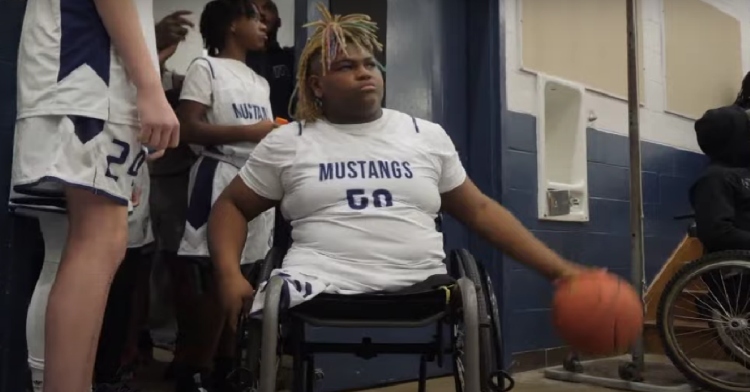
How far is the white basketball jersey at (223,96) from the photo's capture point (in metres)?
1.90

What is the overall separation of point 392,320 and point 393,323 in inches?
0.4

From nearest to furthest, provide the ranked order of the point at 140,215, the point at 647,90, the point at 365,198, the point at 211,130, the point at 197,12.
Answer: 1. the point at 365,198
2. the point at 140,215
3. the point at 211,130
4. the point at 197,12
5. the point at 647,90

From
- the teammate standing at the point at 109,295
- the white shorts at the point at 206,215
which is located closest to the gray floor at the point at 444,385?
the teammate standing at the point at 109,295

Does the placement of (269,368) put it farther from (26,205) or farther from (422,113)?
(422,113)

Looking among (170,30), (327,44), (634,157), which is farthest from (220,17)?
(634,157)

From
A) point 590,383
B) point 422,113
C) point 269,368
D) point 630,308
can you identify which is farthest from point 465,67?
point 269,368

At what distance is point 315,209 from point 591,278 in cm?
54

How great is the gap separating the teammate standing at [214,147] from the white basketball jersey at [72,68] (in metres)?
0.56

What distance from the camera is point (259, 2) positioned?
7.17 ft

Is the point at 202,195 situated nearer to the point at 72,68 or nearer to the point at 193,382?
the point at 193,382

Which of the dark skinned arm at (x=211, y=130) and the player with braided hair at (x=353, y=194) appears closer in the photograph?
the player with braided hair at (x=353, y=194)

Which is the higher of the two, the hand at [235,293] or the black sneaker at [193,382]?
the hand at [235,293]

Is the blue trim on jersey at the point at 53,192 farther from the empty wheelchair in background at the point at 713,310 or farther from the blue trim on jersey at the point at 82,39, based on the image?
the empty wheelchair in background at the point at 713,310

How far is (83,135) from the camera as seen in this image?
122 centimetres
